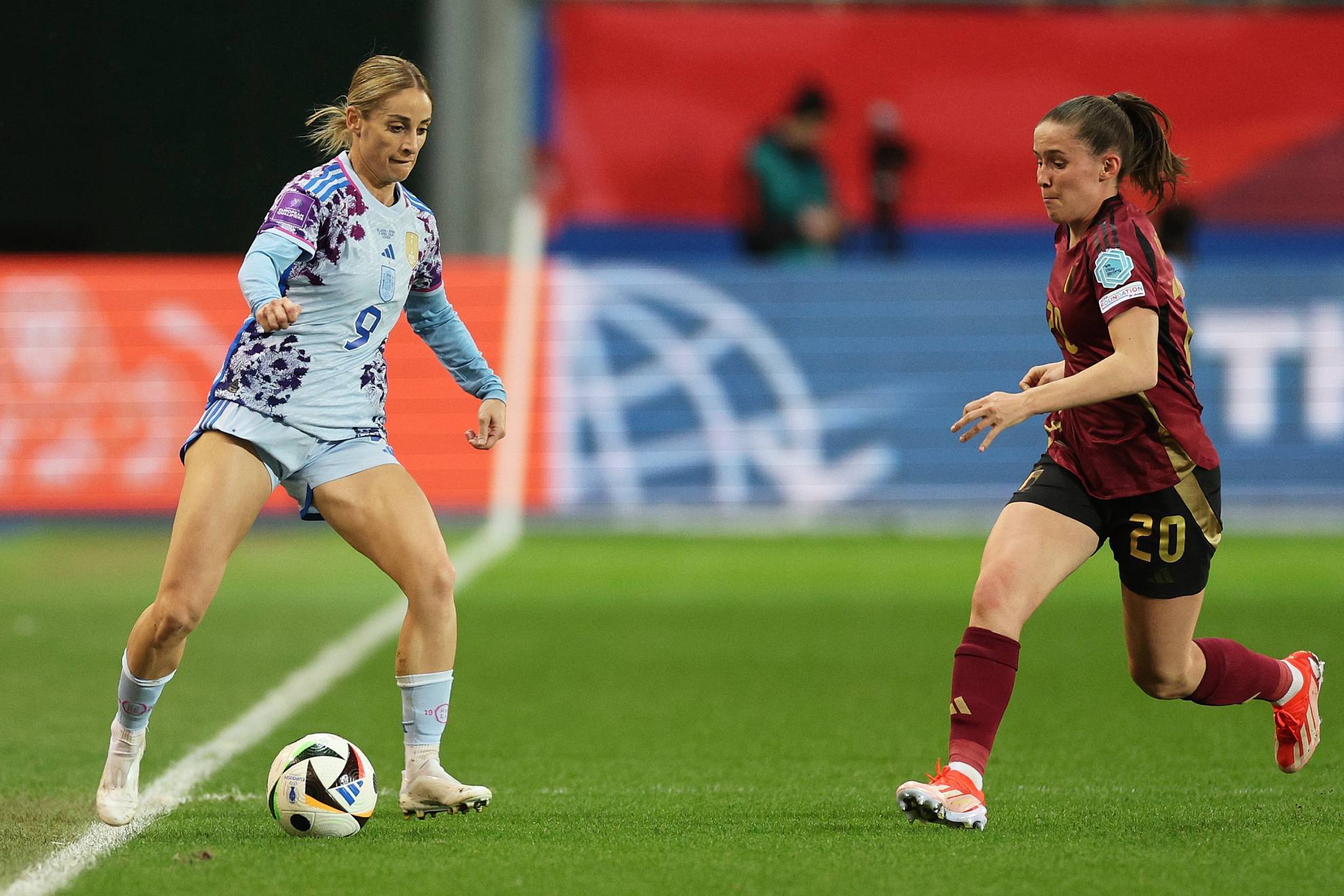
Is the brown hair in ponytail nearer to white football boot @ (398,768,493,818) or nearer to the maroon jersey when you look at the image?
the maroon jersey

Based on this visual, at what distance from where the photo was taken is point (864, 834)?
4.67 meters

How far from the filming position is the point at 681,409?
521 inches

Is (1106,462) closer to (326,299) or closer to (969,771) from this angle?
(969,771)

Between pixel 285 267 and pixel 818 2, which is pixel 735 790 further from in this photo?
pixel 818 2

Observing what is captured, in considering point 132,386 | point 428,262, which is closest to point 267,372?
point 428,262

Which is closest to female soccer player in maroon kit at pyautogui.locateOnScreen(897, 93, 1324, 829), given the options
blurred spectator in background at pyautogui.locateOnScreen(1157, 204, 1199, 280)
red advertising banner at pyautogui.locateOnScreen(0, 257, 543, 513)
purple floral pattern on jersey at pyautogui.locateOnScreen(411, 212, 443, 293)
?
purple floral pattern on jersey at pyautogui.locateOnScreen(411, 212, 443, 293)

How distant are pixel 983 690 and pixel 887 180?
13.2m

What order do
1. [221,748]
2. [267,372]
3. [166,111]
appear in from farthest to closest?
[166,111], [221,748], [267,372]

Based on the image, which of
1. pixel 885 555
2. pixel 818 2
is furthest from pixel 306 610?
pixel 818 2

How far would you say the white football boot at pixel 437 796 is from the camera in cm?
495

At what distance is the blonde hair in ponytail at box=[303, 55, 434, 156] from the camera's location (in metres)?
4.78

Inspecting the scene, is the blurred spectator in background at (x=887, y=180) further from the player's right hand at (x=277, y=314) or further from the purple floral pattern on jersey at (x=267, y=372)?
the player's right hand at (x=277, y=314)

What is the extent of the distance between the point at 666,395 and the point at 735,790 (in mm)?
8089

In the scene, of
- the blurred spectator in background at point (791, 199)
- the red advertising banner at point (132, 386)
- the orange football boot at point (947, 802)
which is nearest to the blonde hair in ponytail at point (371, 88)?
the orange football boot at point (947, 802)
